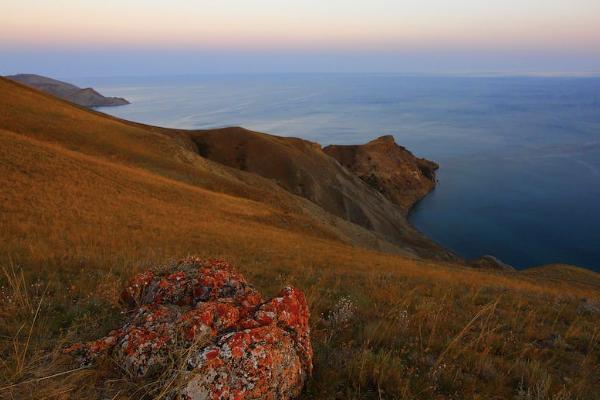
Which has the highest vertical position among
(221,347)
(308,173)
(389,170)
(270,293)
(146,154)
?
(221,347)

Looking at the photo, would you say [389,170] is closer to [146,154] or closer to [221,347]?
[146,154]

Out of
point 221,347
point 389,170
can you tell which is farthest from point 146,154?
point 389,170

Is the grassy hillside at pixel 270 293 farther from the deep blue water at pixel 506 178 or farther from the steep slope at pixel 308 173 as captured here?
the deep blue water at pixel 506 178

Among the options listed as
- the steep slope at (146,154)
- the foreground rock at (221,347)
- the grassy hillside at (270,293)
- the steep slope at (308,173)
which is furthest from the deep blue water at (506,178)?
the foreground rock at (221,347)

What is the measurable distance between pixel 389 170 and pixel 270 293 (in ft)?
281

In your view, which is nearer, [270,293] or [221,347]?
[221,347]

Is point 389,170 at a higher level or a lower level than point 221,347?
lower

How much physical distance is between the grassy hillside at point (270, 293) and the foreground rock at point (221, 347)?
0.67 ft

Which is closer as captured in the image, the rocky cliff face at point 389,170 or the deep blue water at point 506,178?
the deep blue water at point 506,178

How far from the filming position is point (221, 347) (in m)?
3.38

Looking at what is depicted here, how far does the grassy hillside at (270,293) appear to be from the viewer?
3.96 meters

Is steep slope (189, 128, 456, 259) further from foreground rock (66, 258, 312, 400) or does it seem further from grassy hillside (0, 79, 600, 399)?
foreground rock (66, 258, 312, 400)

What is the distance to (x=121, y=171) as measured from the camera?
1169 inches

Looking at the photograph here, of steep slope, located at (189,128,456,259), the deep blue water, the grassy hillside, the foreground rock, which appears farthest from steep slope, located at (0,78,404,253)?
the deep blue water
